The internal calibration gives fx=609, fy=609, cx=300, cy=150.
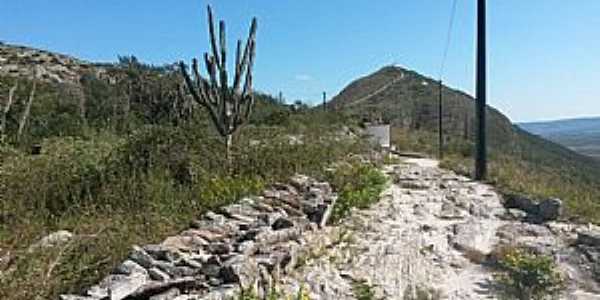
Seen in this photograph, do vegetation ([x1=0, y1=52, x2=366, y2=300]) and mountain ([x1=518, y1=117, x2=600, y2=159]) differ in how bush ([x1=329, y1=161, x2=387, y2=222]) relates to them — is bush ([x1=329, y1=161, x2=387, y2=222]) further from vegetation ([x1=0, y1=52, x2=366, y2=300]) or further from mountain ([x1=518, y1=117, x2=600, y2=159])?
mountain ([x1=518, y1=117, x2=600, y2=159])

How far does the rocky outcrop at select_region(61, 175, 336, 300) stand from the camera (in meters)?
4.20

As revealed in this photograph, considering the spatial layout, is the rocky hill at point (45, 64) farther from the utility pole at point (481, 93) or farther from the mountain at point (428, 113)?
the utility pole at point (481, 93)

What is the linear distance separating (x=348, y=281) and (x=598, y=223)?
439 cm

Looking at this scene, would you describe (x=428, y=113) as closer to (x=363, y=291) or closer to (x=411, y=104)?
(x=411, y=104)

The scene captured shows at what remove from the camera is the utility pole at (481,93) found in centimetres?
1179

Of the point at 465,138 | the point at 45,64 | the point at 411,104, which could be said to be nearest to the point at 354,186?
the point at 465,138

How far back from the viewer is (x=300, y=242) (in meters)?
5.97

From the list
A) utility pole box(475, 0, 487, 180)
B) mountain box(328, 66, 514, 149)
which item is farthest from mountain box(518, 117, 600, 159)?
utility pole box(475, 0, 487, 180)

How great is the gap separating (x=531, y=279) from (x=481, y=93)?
719 centimetres

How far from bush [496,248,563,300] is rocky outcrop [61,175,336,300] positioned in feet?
6.28

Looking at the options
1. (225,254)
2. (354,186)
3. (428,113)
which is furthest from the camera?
(428,113)

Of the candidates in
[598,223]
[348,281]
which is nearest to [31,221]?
[348,281]

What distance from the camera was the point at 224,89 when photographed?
408 inches

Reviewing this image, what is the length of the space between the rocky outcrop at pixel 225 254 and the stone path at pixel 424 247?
0.30 m
